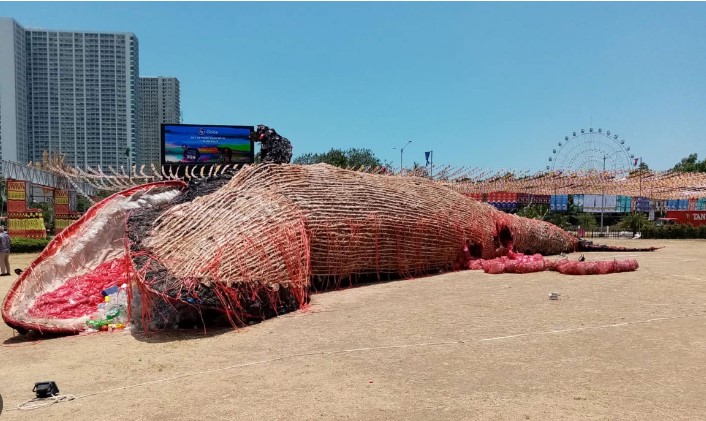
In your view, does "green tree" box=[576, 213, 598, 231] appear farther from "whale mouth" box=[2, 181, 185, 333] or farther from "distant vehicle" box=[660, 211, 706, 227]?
"whale mouth" box=[2, 181, 185, 333]

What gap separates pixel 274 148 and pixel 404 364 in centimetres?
674

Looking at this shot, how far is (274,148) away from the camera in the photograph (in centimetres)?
1110

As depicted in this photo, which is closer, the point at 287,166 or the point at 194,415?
the point at 194,415

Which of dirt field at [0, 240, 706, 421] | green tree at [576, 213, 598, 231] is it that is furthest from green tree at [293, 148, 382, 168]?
dirt field at [0, 240, 706, 421]

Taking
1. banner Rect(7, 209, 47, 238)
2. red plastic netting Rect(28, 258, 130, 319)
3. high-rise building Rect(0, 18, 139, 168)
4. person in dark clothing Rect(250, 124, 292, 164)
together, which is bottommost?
red plastic netting Rect(28, 258, 130, 319)

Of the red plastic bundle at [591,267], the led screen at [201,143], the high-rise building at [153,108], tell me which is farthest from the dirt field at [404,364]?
the high-rise building at [153,108]

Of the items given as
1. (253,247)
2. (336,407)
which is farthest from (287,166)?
(336,407)

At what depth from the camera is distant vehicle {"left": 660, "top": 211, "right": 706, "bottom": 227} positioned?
110ft

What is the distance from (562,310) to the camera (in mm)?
7773

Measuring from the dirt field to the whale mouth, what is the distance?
0.49 metres

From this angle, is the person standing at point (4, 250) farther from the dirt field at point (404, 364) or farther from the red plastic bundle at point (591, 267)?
the red plastic bundle at point (591, 267)

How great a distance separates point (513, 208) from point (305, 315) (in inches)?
1283

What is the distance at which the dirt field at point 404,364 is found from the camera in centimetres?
422

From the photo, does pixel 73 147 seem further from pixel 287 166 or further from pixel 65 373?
pixel 65 373
